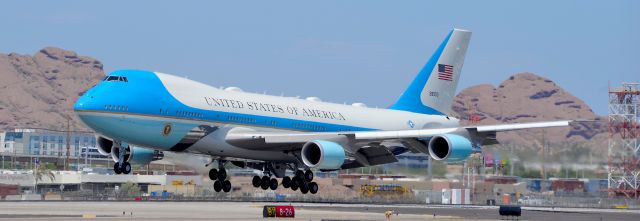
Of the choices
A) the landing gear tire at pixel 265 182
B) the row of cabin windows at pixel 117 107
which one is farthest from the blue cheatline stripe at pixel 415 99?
the row of cabin windows at pixel 117 107

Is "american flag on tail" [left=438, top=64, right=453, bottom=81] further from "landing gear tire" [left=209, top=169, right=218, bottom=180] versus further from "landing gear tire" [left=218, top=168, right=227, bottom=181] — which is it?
"landing gear tire" [left=209, top=169, right=218, bottom=180]

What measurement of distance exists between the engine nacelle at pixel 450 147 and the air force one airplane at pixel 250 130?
0.05 meters

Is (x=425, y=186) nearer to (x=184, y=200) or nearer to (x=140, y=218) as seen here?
(x=184, y=200)

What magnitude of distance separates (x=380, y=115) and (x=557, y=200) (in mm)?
42827

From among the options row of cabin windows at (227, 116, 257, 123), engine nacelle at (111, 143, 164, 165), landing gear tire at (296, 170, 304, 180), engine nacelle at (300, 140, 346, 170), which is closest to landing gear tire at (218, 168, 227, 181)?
engine nacelle at (111, 143, 164, 165)

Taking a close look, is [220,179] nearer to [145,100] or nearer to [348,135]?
[348,135]

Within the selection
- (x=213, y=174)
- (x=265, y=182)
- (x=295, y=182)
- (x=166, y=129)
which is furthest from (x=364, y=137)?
(x=166, y=129)

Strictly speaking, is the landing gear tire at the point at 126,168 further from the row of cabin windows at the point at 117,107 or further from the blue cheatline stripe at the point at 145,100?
the row of cabin windows at the point at 117,107

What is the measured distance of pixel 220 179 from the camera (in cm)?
7156

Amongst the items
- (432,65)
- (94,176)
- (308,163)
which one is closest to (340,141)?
(308,163)

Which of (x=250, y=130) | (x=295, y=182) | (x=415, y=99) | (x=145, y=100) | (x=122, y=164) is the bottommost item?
(x=295, y=182)

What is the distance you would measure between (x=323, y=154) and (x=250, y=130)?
4.66 metres

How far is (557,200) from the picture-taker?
11269cm

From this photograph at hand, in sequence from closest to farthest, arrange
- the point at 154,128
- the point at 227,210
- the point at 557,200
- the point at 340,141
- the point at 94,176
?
the point at 154,128, the point at 340,141, the point at 227,210, the point at 557,200, the point at 94,176
